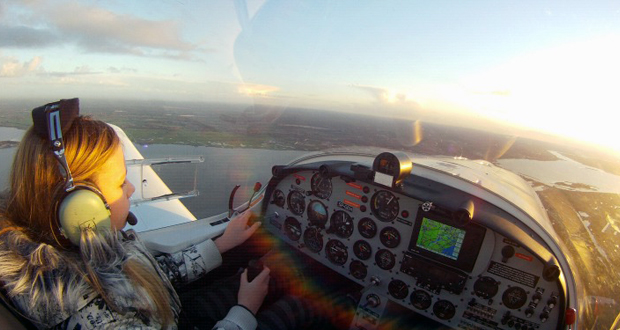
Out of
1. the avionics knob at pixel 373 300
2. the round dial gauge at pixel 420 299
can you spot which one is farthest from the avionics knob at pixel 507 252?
the avionics knob at pixel 373 300

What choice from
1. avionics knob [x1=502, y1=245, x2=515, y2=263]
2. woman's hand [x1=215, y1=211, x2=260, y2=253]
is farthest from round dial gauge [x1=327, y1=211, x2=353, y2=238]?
avionics knob [x1=502, y1=245, x2=515, y2=263]

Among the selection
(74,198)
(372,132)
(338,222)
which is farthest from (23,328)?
(372,132)

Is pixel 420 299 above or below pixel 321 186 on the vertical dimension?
below

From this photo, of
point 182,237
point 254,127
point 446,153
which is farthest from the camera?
point 254,127

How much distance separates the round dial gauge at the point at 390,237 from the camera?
94.0 inches

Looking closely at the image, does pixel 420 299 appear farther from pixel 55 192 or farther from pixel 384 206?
pixel 55 192

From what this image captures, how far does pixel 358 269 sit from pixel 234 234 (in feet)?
3.80

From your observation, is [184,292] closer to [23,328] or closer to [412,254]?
[23,328]

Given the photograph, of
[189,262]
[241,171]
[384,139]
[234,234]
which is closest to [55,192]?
[189,262]

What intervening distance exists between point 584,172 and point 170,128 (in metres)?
3.88

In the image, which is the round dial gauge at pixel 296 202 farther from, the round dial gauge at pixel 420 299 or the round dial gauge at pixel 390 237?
the round dial gauge at pixel 420 299

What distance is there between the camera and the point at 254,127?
4.44 metres

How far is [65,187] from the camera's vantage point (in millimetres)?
979

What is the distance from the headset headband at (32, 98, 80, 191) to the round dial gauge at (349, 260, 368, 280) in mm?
2183
